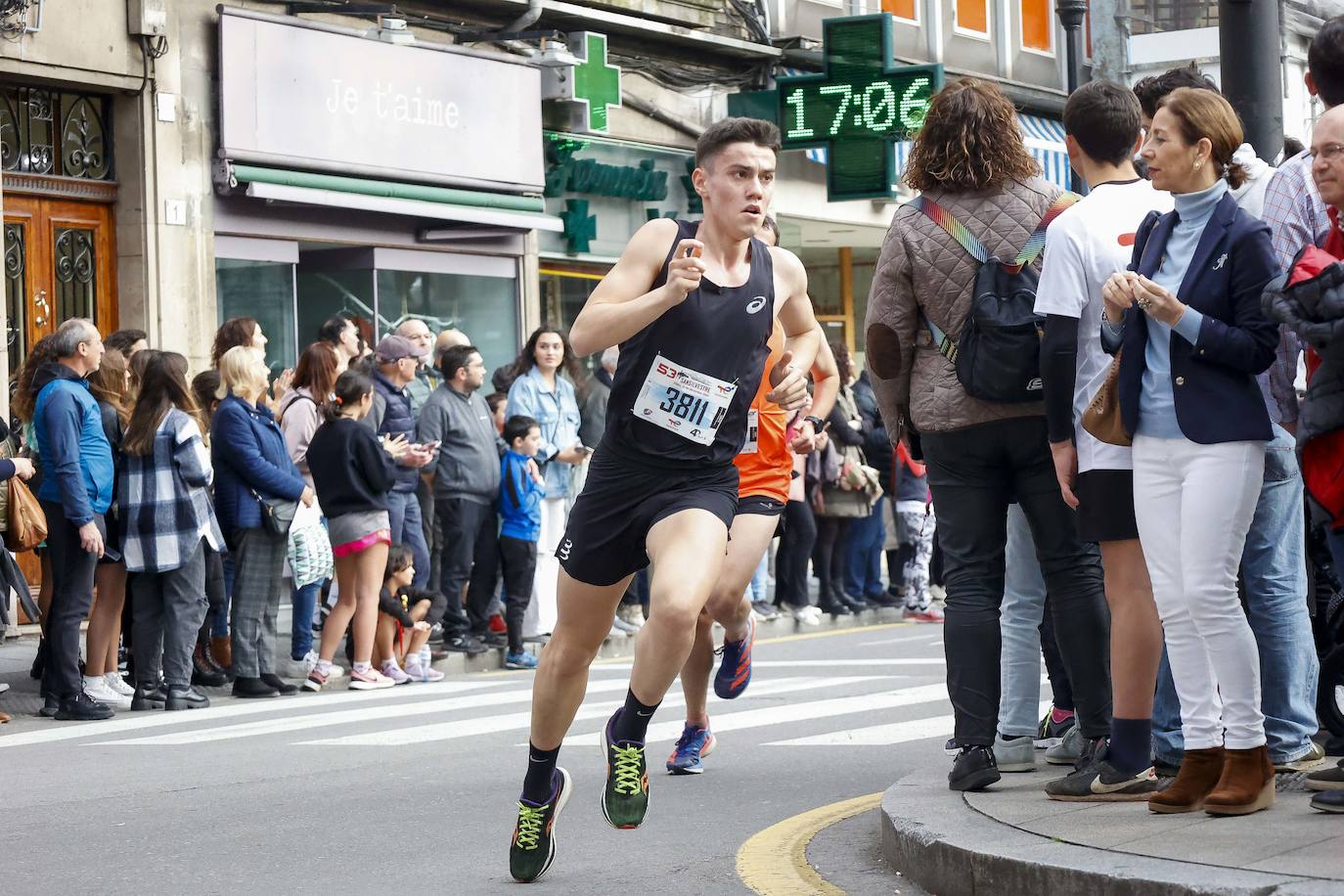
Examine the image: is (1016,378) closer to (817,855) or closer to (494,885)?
(817,855)

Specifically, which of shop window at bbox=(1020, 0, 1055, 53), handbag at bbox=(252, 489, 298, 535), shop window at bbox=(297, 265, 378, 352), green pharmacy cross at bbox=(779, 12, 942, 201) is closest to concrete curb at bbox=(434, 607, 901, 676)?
handbag at bbox=(252, 489, 298, 535)

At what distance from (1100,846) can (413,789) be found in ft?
11.3

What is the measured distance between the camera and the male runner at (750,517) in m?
8.16

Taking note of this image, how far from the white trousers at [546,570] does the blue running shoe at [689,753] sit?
6.29 m

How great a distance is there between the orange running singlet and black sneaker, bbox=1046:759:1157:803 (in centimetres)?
212

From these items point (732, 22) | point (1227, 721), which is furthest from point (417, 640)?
point (732, 22)

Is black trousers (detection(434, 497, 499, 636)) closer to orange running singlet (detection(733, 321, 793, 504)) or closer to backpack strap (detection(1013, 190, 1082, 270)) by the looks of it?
orange running singlet (detection(733, 321, 793, 504))

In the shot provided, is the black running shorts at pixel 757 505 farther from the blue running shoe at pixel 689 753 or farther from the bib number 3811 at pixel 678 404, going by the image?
the bib number 3811 at pixel 678 404

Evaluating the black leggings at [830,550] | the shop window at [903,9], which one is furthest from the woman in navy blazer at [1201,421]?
the shop window at [903,9]

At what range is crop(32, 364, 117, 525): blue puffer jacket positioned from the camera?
11578 mm

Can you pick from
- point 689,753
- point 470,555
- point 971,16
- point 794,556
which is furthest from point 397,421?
point 971,16

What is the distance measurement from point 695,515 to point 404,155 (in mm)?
13427

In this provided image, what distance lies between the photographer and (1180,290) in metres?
6.06

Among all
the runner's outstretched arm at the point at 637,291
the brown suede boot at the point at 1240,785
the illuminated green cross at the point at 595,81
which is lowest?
the brown suede boot at the point at 1240,785
